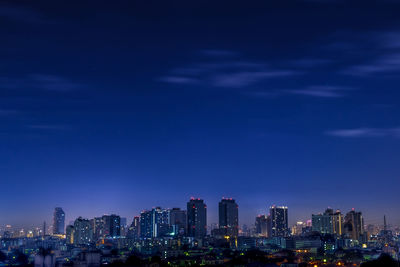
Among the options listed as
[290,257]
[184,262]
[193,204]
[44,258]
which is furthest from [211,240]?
→ [44,258]

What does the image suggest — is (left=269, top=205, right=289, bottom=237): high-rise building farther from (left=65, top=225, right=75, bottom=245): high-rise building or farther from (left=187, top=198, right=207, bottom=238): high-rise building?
(left=65, top=225, right=75, bottom=245): high-rise building

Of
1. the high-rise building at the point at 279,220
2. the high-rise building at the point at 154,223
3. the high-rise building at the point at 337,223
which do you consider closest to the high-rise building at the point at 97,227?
the high-rise building at the point at 154,223

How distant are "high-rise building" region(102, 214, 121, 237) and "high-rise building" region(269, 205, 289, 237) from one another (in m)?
38.7

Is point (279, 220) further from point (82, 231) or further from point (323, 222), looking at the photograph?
point (82, 231)

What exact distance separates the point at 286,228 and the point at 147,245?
55.8 meters

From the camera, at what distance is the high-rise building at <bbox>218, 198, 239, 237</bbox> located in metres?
121

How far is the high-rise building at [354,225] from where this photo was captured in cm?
11488

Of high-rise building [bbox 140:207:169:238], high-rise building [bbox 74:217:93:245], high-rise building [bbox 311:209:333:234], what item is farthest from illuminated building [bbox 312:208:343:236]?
high-rise building [bbox 74:217:93:245]

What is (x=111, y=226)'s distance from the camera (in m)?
126

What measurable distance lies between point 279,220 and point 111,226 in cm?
4192

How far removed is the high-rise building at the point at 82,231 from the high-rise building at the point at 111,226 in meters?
4.40

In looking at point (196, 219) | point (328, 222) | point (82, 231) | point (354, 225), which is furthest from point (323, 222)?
point (82, 231)

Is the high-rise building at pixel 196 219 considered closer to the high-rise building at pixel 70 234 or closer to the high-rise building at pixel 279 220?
the high-rise building at pixel 279 220

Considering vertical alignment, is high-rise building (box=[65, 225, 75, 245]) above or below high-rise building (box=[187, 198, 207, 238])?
below
